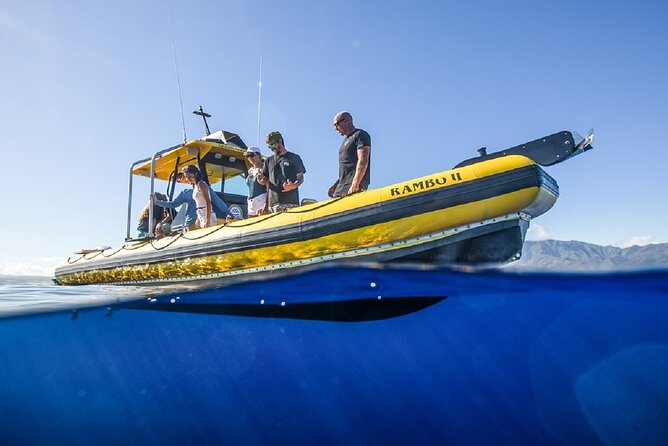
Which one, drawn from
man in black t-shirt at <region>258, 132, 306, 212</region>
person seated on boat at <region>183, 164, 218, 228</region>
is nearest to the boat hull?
man in black t-shirt at <region>258, 132, 306, 212</region>

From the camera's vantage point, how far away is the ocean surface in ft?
14.2

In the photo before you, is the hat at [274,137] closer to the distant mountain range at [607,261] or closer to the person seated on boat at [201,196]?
the person seated on boat at [201,196]

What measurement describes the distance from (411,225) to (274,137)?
2594mm

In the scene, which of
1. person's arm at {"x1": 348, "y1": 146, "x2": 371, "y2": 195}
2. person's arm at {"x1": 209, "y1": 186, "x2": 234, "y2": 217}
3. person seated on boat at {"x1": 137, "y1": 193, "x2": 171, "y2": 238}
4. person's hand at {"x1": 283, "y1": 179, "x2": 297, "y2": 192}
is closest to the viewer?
person's arm at {"x1": 348, "y1": 146, "x2": 371, "y2": 195}

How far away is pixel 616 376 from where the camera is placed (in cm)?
452

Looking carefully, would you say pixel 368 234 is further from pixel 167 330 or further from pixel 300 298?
pixel 167 330

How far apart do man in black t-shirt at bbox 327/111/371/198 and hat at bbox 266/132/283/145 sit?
94cm

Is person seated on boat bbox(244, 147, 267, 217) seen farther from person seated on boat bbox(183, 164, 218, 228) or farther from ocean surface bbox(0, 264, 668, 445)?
ocean surface bbox(0, 264, 668, 445)

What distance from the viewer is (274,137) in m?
5.49

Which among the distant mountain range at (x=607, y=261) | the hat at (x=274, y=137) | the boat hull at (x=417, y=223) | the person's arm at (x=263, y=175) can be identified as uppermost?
the hat at (x=274, y=137)

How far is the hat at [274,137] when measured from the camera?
548cm

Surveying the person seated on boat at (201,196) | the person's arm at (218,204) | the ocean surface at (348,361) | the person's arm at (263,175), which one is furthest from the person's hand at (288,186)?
the person's arm at (218,204)

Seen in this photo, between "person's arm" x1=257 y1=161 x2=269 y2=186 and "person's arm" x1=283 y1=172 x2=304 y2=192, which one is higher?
"person's arm" x1=257 y1=161 x2=269 y2=186

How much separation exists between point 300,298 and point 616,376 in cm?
400
